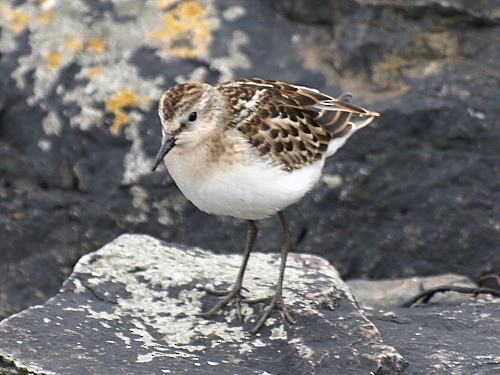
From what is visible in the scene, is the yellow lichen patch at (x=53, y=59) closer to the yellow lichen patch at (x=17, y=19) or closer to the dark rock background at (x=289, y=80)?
the dark rock background at (x=289, y=80)

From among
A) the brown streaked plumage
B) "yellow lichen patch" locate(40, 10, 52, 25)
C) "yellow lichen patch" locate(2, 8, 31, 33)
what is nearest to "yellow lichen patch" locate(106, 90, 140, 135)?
"yellow lichen patch" locate(40, 10, 52, 25)

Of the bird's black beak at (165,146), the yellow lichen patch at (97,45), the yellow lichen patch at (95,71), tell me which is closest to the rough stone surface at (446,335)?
the bird's black beak at (165,146)

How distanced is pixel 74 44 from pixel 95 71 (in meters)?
0.34

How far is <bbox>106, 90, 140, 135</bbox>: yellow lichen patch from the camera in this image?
8.85 meters

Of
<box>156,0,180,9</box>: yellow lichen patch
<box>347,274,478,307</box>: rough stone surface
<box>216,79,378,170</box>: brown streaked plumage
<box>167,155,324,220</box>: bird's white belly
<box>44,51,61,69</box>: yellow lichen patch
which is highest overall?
<box>156,0,180,9</box>: yellow lichen patch

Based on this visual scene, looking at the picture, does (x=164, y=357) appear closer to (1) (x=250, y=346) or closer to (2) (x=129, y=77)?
(1) (x=250, y=346)

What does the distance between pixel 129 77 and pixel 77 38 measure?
0.63 m

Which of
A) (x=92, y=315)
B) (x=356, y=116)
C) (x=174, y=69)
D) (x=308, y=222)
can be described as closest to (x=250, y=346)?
(x=92, y=315)

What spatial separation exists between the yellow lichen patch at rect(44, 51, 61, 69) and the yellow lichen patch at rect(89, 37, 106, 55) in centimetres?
30

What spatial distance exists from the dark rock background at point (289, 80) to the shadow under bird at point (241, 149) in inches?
73.5

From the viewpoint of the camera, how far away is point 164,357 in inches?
240

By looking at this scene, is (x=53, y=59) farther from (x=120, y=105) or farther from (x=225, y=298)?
(x=225, y=298)

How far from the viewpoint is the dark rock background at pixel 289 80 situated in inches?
348

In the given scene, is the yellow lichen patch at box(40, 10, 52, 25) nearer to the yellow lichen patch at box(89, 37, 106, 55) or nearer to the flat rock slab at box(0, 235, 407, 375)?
the yellow lichen patch at box(89, 37, 106, 55)
